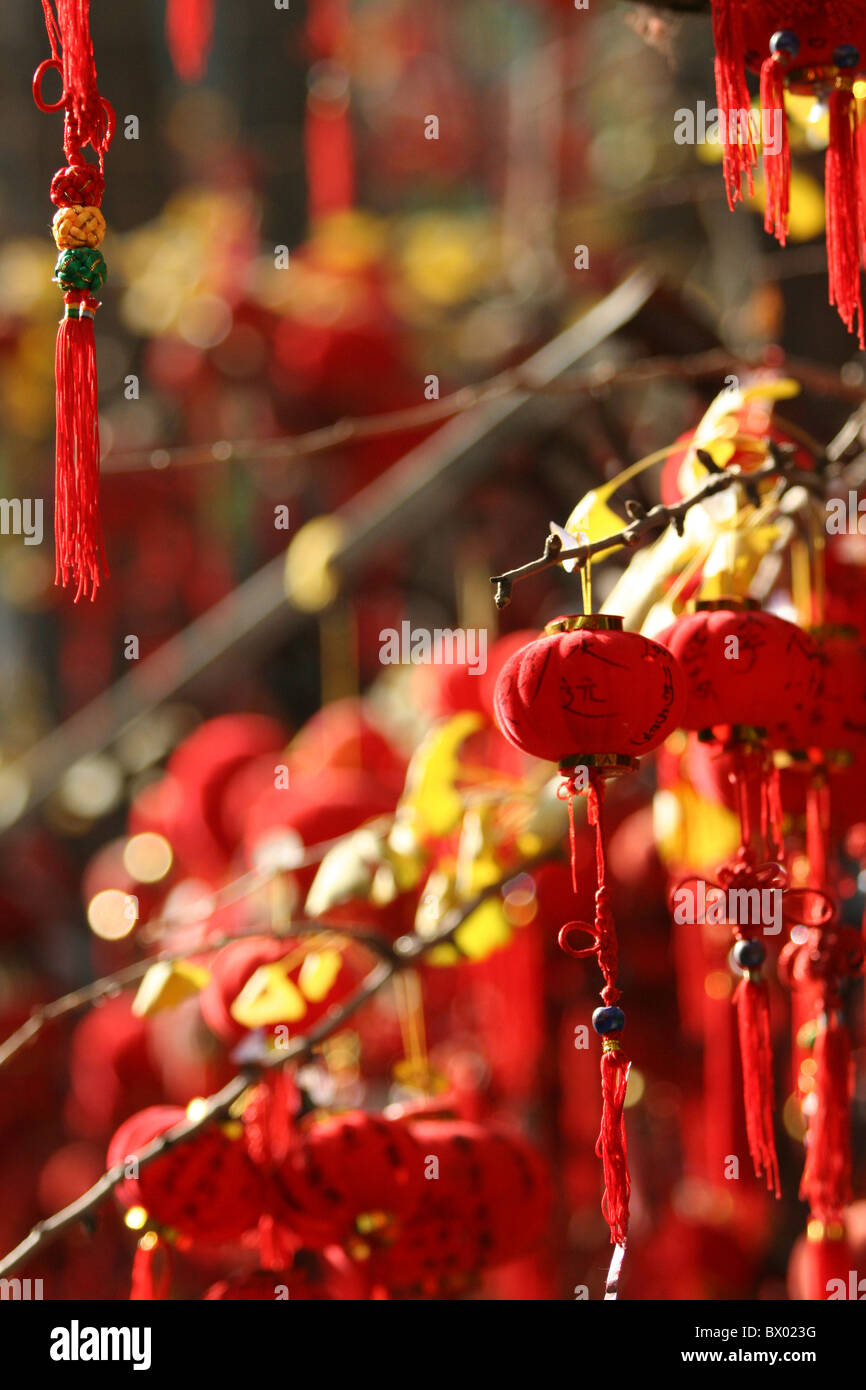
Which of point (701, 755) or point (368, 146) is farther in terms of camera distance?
point (368, 146)

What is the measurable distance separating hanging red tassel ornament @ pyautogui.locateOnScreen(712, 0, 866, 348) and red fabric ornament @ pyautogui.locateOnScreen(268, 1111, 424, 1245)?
2.27 feet

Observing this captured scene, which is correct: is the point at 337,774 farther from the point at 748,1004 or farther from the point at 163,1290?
the point at 748,1004

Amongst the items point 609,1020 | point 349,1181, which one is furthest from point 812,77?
point 349,1181

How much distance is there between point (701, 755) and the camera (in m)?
1.16

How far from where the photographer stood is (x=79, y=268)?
3.21ft

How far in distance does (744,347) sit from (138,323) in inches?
58.7

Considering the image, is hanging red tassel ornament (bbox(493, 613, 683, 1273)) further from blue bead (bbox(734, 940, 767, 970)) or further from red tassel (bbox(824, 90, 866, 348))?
red tassel (bbox(824, 90, 866, 348))

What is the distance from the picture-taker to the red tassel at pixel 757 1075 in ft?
3.36

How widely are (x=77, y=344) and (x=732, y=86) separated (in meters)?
0.44

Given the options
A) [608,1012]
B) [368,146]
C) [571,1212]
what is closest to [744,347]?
[571,1212]

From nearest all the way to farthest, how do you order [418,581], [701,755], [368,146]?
1. [701,755]
2. [418,581]
3. [368,146]

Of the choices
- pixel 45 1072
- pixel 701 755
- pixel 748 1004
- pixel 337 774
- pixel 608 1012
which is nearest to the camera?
pixel 608 1012

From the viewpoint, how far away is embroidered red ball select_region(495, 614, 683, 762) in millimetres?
935

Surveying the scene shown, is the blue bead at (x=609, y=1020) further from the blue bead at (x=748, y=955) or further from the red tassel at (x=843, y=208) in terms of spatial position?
the red tassel at (x=843, y=208)
